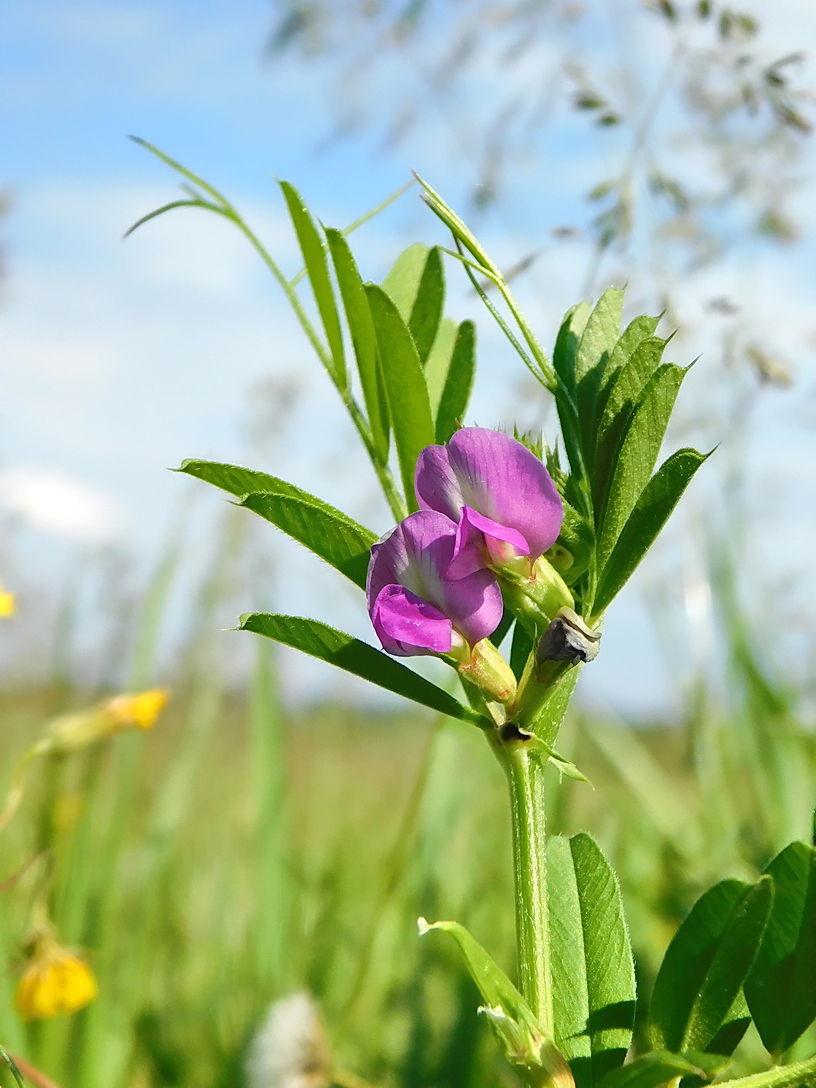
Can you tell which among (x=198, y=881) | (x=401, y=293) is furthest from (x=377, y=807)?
(x=401, y=293)

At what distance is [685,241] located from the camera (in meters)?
1.55

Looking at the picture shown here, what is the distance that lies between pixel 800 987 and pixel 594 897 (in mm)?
78

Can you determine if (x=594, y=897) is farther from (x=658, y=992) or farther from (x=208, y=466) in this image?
(x=208, y=466)

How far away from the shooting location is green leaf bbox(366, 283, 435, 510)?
17.1 inches

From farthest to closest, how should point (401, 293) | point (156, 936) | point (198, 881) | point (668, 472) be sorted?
point (198, 881) < point (156, 936) < point (401, 293) < point (668, 472)

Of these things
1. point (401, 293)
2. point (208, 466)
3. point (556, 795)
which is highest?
point (401, 293)

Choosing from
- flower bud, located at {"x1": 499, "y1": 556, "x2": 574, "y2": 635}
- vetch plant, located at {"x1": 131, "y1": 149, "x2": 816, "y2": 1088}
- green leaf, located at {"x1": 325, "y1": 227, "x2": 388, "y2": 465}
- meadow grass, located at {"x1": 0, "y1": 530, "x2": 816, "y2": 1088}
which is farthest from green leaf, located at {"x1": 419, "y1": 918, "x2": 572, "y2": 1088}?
meadow grass, located at {"x1": 0, "y1": 530, "x2": 816, "y2": 1088}

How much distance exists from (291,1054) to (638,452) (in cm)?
71

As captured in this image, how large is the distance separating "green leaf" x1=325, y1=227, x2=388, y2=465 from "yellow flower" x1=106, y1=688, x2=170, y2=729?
1.55 ft

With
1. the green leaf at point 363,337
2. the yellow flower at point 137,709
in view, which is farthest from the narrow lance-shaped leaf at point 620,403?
the yellow flower at point 137,709

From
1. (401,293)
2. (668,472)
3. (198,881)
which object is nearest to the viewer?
(668,472)

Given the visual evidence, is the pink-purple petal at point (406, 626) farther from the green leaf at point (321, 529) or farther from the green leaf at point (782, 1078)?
the green leaf at point (782, 1078)

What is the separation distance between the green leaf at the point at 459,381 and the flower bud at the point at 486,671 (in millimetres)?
137

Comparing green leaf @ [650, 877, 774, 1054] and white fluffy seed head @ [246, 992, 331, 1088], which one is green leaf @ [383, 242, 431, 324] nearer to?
green leaf @ [650, 877, 774, 1054]
